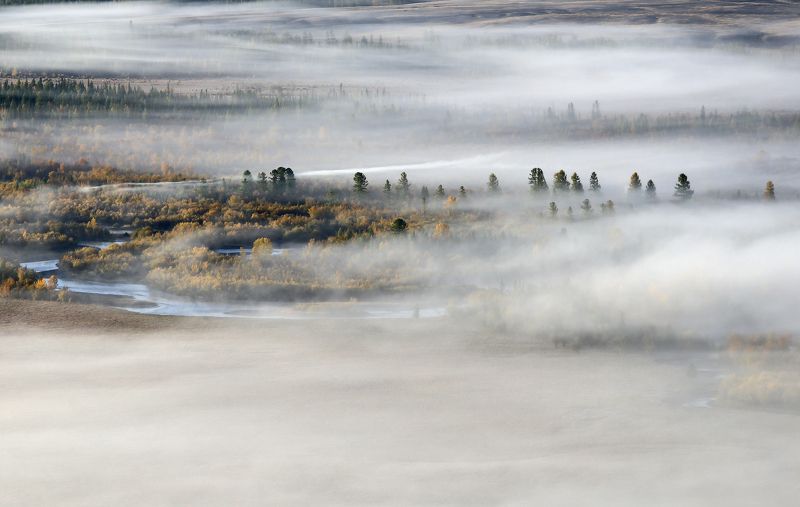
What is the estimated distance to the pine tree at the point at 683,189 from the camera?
186 metres

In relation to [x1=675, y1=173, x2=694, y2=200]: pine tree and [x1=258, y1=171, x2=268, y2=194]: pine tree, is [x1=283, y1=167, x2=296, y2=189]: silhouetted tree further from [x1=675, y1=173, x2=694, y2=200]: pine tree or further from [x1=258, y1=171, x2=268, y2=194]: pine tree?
[x1=675, y1=173, x2=694, y2=200]: pine tree

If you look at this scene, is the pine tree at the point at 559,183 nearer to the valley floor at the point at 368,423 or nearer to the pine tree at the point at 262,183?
the pine tree at the point at 262,183

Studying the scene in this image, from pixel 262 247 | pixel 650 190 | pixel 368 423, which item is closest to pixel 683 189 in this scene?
pixel 650 190

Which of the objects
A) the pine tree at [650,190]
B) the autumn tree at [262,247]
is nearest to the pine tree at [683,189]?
the pine tree at [650,190]

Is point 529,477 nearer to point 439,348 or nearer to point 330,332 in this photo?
point 439,348

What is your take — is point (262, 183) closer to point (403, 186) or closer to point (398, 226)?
point (403, 186)

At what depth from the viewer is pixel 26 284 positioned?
330 ft

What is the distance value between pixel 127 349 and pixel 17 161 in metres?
117

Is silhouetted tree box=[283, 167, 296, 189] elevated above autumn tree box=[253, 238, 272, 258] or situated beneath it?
elevated above

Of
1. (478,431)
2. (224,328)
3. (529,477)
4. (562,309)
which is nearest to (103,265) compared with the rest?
(224,328)

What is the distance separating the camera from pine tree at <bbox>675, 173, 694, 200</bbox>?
7339 inches

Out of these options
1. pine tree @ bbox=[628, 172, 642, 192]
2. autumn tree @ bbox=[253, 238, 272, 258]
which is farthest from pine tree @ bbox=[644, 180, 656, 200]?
autumn tree @ bbox=[253, 238, 272, 258]

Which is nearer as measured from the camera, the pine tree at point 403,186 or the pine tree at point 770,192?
the pine tree at point 403,186

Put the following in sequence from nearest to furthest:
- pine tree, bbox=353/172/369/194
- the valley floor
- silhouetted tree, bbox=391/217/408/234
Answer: the valley floor < silhouetted tree, bbox=391/217/408/234 < pine tree, bbox=353/172/369/194
